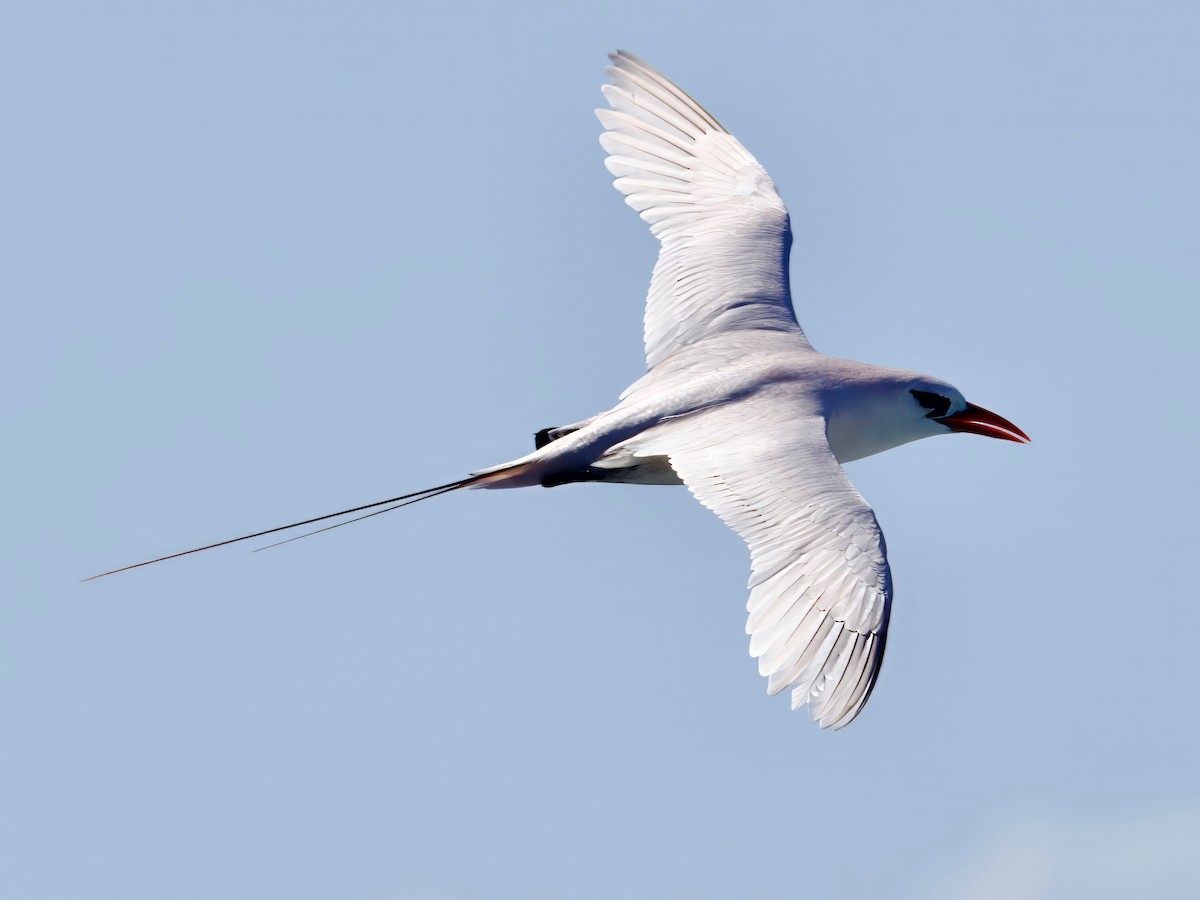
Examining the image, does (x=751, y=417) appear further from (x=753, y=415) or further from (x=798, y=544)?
(x=798, y=544)

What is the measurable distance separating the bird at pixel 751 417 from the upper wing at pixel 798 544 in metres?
0.02

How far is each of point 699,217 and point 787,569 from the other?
673 cm

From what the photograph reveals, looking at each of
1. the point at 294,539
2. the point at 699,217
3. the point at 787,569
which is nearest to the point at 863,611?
the point at 787,569

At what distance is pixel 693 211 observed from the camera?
22.8 m

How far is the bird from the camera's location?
16.7m

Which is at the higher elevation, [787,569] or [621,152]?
[621,152]

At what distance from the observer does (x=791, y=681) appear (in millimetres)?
16297

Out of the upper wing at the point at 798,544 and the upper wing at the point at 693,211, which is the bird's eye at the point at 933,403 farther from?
the upper wing at the point at 798,544

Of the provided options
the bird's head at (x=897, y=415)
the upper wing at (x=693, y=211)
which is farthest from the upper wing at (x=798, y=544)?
the upper wing at (x=693, y=211)

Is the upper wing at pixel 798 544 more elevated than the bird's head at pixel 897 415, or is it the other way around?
the bird's head at pixel 897 415

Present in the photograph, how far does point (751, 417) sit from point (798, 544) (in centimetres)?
215

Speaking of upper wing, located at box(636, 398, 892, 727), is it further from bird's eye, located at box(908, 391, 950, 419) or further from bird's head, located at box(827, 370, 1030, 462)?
bird's eye, located at box(908, 391, 950, 419)

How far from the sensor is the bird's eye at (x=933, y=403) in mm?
20703

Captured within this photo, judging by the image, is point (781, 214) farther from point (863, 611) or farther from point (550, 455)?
point (863, 611)
